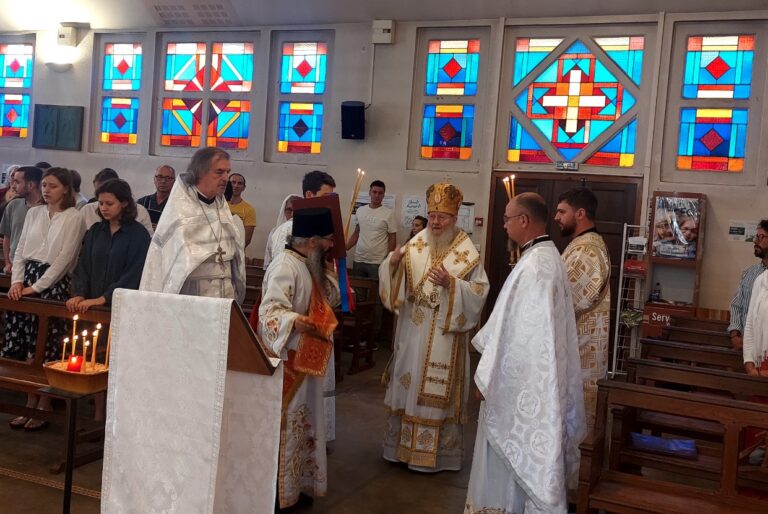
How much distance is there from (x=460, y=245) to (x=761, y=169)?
5141 millimetres

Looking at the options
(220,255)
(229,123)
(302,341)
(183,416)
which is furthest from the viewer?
(229,123)

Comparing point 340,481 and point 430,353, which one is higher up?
point 430,353

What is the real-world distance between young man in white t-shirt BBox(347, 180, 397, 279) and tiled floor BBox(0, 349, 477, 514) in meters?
4.05

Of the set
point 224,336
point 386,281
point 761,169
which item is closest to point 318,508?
point 386,281

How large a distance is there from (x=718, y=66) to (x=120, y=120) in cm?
826

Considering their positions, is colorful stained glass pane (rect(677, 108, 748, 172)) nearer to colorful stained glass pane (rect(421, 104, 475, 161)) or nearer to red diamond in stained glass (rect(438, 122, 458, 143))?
colorful stained glass pane (rect(421, 104, 475, 161))

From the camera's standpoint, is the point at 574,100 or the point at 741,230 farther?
the point at 574,100

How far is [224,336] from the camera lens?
2.60 metres

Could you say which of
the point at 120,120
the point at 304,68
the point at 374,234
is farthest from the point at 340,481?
the point at 120,120

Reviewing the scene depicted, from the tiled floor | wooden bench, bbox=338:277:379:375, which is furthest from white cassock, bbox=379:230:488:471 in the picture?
wooden bench, bbox=338:277:379:375

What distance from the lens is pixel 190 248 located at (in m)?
4.00

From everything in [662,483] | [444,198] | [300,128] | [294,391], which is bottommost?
[662,483]

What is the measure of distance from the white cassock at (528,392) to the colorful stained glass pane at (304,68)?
7619 mm

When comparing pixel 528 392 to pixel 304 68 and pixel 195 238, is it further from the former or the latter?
pixel 304 68
